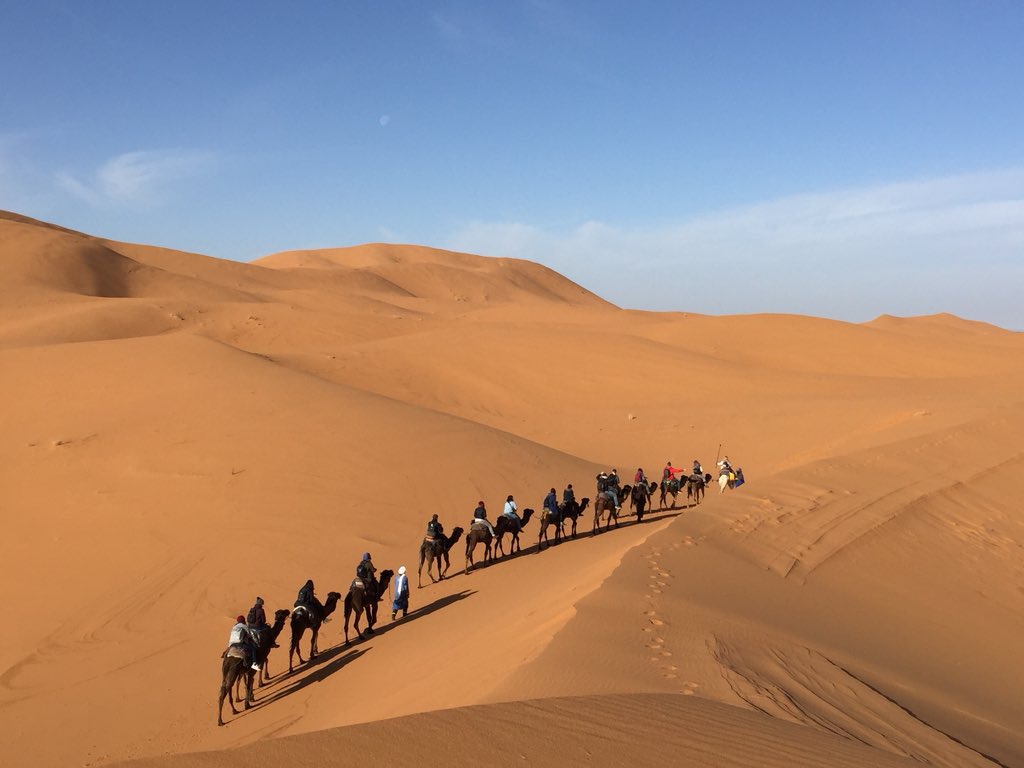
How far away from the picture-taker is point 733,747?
17.7 ft

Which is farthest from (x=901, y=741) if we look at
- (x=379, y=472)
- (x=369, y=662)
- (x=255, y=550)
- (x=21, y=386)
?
(x=21, y=386)

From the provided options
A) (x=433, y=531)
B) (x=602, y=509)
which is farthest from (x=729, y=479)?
(x=433, y=531)

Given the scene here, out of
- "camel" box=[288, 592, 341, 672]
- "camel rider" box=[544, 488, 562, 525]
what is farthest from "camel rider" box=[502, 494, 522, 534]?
"camel" box=[288, 592, 341, 672]

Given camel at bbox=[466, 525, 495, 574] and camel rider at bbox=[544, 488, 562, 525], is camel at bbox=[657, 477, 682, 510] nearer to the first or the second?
camel rider at bbox=[544, 488, 562, 525]

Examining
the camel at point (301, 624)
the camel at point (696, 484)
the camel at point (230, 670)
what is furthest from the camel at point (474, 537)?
the camel at point (696, 484)

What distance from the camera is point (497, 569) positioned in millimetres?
16047

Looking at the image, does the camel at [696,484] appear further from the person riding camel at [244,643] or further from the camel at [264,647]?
the person riding camel at [244,643]

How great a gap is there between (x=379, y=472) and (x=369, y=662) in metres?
9.20

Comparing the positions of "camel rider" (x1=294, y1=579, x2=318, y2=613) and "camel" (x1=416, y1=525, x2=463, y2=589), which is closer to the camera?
"camel rider" (x1=294, y1=579, x2=318, y2=613)

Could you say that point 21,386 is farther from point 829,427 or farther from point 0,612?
point 829,427

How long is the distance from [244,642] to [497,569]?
265 inches

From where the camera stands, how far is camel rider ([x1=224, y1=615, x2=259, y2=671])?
9969mm

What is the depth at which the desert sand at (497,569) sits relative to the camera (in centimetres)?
673

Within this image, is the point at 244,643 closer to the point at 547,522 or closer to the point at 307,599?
the point at 307,599
